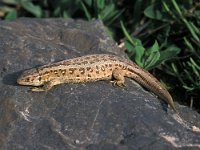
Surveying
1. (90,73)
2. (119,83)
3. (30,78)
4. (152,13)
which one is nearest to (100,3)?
(152,13)

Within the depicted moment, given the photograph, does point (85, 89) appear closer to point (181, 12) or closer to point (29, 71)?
point (29, 71)

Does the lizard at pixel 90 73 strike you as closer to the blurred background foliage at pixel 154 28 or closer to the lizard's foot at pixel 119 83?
the lizard's foot at pixel 119 83

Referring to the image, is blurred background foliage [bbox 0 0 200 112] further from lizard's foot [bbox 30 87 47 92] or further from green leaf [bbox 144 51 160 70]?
lizard's foot [bbox 30 87 47 92]

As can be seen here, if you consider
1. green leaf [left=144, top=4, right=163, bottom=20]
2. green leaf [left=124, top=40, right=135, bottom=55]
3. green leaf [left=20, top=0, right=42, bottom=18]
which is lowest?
green leaf [left=124, top=40, right=135, bottom=55]

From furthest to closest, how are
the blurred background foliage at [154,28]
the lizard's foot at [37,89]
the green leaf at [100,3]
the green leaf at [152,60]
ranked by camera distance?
the green leaf at [100,3] < the blurred background foliage at [154,28] < the green leaf at [152,60] < the lizard's foot at [37,89]

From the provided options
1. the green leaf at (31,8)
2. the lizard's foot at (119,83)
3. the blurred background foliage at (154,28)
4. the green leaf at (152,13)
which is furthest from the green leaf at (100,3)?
the lizard's foot at (119,83)

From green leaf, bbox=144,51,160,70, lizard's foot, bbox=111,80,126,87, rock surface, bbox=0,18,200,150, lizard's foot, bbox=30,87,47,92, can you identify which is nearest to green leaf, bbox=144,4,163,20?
green leaf, bbox=144,51,160,70

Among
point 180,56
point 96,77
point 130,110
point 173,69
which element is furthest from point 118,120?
point 180,56
